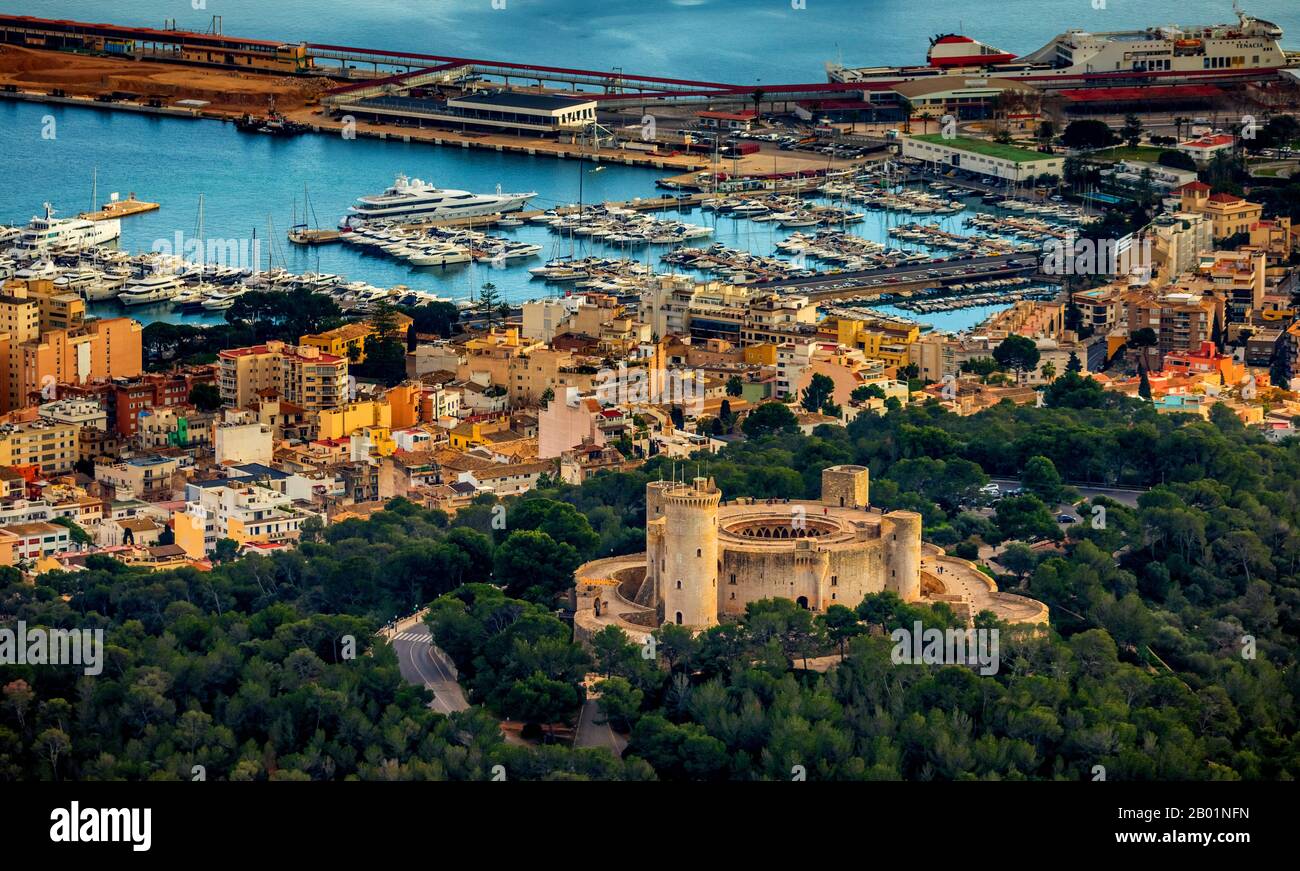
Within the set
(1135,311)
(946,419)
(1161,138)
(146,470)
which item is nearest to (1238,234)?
(1135,311)

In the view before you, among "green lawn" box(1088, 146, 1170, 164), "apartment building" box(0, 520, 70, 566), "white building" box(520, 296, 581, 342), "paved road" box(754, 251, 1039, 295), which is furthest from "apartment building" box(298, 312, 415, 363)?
"green lawn" box(1088, 146, 1170, 164)

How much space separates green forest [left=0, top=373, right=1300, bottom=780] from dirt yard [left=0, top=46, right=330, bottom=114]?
46.6 meters

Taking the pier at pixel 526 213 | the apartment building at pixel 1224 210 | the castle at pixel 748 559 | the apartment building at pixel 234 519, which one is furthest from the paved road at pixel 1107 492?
the pier at pixel 526 213

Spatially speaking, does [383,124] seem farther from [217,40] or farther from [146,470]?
[146,470]

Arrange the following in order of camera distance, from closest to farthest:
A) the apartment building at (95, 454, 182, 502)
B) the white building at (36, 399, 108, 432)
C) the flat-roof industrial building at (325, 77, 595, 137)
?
the apartment building at (95, 454, 182, 502) → the white building at (36, 399, 108, 432) → the flat-roof industrial building at (325, 77, 595, 137)

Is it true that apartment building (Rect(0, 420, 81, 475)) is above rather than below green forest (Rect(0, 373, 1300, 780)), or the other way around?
above

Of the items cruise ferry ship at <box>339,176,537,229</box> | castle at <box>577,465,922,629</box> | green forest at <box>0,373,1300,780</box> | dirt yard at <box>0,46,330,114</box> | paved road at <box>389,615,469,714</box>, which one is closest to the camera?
green forest at <box>0,373,1300,780</box>

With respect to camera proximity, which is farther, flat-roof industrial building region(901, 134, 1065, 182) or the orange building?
flat-roof industrial building region(901, 134, 1065, 182)

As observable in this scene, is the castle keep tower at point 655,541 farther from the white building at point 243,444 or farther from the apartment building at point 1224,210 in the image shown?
the apartment building at point 1224,210

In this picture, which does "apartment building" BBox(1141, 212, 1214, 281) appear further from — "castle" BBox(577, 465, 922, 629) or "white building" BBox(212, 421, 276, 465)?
"castle" BBox(577, 465, 922, 629)

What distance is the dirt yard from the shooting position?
297ft

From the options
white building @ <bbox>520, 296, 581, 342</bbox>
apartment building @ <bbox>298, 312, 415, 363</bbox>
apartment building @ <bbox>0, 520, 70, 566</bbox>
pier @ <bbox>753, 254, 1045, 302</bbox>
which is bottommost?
apartment building @ <bbox>0, 520, 70, 566</bbox>
